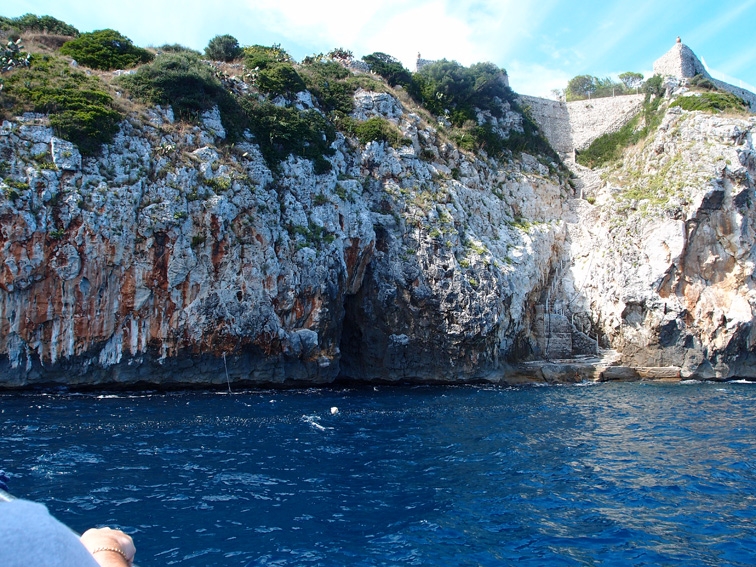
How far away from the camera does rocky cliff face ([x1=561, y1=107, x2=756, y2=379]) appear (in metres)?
28.6

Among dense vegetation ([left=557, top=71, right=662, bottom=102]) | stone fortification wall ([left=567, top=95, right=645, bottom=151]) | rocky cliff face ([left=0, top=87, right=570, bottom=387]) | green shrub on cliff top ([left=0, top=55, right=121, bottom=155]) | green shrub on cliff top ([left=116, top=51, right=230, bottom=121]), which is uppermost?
dense vegetation ([left=557, top=71, right=662, bottom=102])

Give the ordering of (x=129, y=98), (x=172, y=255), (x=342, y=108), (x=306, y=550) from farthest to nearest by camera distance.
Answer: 1. (x=342, y=108)
2. (x=129, y=98)
3. (x=172, y=255)
4. (x=306, y=550)

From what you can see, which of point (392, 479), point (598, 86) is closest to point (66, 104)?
point (392, 479)

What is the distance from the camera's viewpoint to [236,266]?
23188 mm

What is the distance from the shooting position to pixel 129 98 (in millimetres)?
25359

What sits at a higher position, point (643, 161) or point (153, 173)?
point (643, 161)

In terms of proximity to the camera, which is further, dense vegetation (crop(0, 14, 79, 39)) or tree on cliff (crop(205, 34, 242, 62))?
tree on cliff (crop(205, 34, 242, 62))

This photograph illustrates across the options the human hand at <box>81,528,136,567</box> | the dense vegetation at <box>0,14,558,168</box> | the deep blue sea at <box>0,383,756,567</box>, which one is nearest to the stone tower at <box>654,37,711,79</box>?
the dense vegetation at <box>0,14,558,168</box>

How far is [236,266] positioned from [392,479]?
45.3ft

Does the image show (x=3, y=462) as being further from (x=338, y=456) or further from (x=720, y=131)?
(x=720, y=131)

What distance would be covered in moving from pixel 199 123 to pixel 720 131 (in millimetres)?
31137

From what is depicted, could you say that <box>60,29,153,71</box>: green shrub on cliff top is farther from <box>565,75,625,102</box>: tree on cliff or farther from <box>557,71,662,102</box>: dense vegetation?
<box>565,75,625,102</box>: tree on cliff

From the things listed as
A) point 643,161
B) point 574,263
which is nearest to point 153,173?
point 574,263

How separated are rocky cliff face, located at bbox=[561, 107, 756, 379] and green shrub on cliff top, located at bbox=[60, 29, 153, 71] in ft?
95.2
